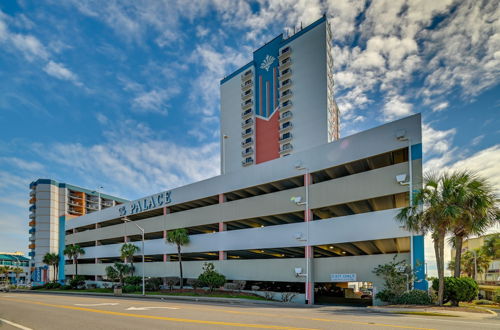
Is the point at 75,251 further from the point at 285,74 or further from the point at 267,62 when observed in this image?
the point at 267,62

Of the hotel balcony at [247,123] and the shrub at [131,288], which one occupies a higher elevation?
the hotel balcony at [247,123]

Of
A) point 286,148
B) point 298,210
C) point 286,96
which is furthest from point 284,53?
point 298,210

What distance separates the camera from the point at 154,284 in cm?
5141

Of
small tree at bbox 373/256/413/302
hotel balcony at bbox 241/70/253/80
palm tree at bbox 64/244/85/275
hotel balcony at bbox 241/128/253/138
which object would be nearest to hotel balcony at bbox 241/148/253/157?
hotel balcony at bbox 241/128/253/138

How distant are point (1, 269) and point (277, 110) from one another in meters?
115

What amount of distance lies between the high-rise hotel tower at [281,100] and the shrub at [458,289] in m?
50.6

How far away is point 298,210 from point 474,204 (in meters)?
16.2

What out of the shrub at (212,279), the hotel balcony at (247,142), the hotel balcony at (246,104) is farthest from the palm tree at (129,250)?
the hotel balcony at (246,104)

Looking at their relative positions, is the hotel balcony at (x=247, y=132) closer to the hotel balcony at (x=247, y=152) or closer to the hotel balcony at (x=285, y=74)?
the hotel balcony at (x=247, y=152)

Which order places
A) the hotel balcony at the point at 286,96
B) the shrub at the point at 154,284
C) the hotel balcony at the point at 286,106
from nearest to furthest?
the shrub at the point at 154,284 → the hotel balcony at the point at 286,106 → the hotel balcony at the point at 286,96

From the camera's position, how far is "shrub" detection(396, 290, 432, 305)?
23953 mm

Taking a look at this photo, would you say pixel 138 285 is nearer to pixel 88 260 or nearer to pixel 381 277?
pixel 88 260

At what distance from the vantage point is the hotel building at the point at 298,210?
102 feet

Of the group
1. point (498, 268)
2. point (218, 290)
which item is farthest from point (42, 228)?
point (498, 268)
